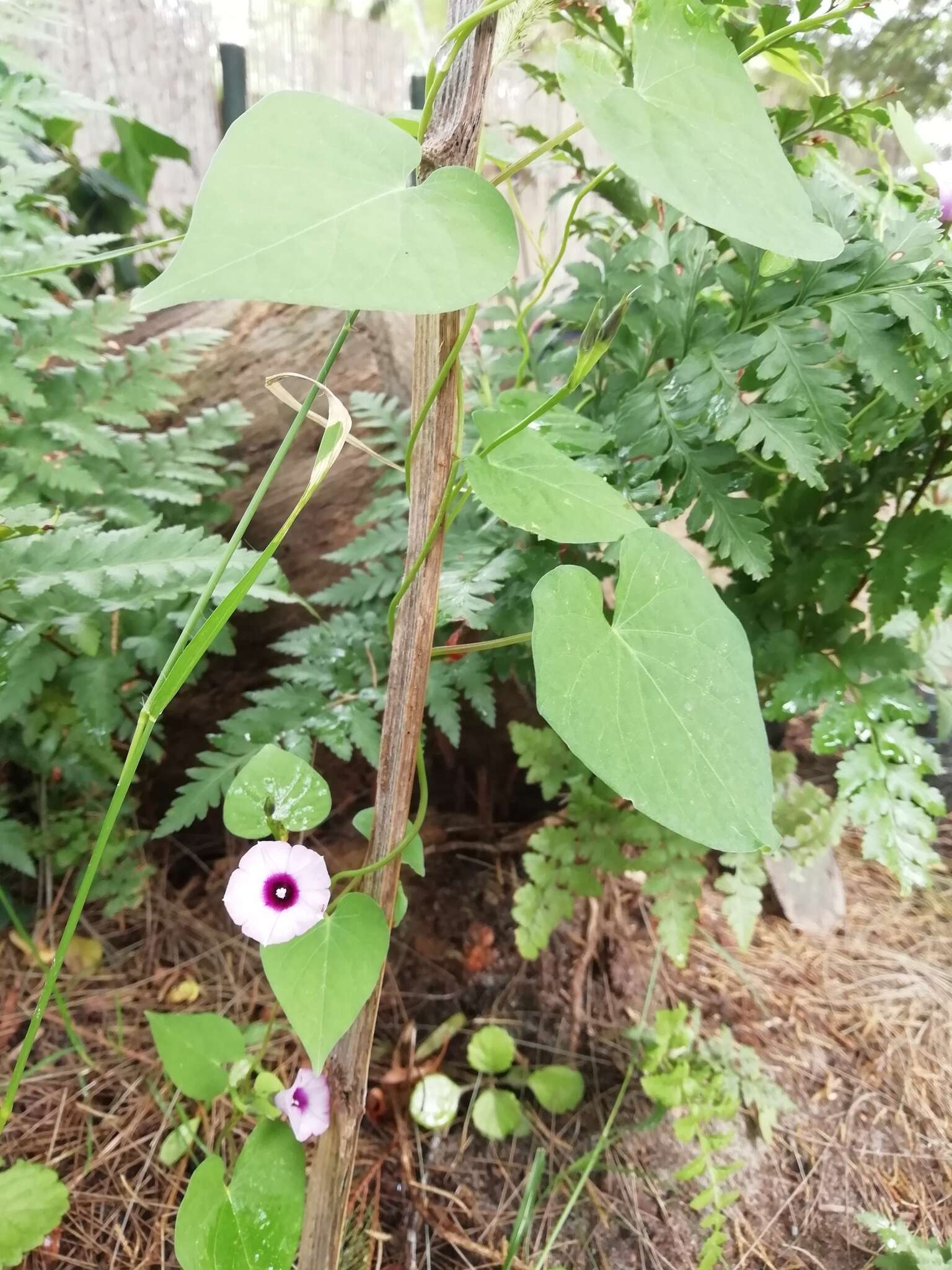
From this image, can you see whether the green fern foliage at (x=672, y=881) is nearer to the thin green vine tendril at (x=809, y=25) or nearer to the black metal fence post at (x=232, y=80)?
the thin green vine tendril at (x=809, y=25)

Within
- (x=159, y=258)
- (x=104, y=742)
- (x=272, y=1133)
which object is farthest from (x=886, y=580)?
(x=159, y=258)

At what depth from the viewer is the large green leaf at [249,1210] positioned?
1.87 ft

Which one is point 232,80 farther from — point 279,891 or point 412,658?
point 279,891

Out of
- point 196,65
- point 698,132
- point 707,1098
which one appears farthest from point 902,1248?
point 196,65

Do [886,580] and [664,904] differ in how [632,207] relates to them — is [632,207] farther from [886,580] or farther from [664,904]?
[664,904]

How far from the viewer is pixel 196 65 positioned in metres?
2.76

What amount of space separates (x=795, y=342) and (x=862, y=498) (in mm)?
294

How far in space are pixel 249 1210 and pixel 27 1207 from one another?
0.31 metres

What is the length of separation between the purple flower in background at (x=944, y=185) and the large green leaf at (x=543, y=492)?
2.18ft

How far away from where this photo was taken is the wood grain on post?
458mm

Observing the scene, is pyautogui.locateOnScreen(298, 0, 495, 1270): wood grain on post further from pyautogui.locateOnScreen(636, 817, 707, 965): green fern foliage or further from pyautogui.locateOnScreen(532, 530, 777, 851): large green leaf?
pyautogui.locateOnScreen(636, 817, 707, 965): green fern foliage

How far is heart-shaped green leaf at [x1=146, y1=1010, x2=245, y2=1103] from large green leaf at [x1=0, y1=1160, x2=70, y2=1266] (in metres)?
0.21

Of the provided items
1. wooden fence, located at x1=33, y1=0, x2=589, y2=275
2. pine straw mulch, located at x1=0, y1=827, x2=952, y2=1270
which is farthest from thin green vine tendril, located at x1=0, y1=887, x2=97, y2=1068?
wooden fence, located at x1=33, y1=0, x2=589, y2=275

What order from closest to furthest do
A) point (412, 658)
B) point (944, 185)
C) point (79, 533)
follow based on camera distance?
point (412, 658), point (944, 185), point (79, 533)
